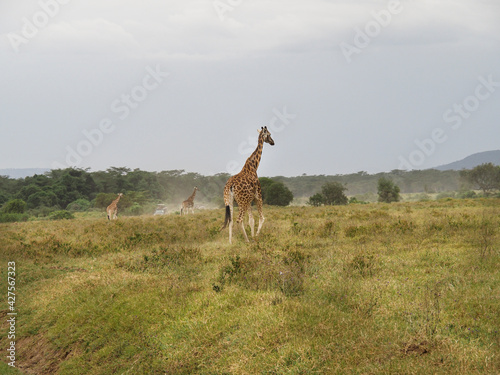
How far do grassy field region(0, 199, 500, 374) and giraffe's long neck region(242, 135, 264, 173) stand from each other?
4221mm

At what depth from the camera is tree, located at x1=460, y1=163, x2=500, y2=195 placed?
233 feet

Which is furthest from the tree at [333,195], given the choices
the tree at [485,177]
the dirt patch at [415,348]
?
the dirt patch at [415,348]

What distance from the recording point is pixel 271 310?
7938 mm

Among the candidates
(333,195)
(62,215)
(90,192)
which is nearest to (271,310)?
(62,215)

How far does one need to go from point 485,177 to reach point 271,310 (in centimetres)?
7371

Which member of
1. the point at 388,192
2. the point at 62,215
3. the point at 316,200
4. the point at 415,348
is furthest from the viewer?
the point at 388,192

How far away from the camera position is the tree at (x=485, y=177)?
70956 millimetres

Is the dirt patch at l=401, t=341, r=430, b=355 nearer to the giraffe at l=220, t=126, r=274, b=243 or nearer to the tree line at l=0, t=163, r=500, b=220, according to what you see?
the giraffe at l=220, t=126, r=274, b=243

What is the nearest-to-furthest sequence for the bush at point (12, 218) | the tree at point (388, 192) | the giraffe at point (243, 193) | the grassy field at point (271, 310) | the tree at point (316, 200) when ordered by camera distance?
the grassy field at point (271, 310), the giraffe at point (243, 193), the bush at point (12, 218), the tree at point (316, 200), the tree at point (388, 192)

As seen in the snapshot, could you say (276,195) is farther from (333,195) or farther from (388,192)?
(388,192)

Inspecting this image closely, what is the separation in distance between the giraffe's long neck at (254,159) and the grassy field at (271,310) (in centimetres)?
422

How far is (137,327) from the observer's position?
8.77 metres

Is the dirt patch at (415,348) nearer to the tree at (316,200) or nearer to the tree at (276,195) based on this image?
the tree at (276,195)

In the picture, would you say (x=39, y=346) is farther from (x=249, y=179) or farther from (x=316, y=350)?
(x=249, y=179)
